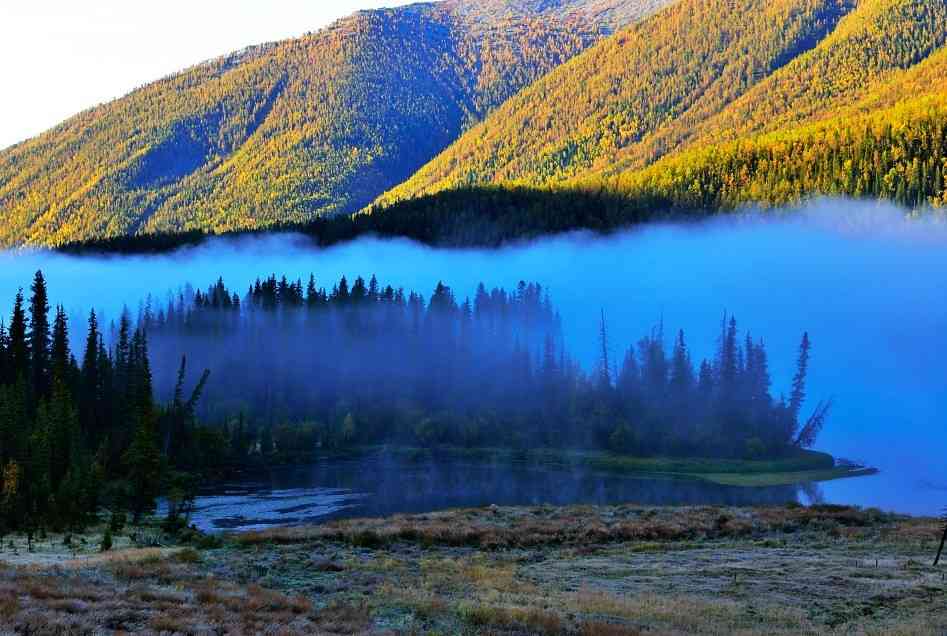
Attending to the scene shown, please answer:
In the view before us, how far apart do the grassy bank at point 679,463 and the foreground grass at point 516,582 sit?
7330cm

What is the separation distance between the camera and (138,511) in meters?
77.2

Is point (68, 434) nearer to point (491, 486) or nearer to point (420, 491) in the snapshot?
point (420, 491)

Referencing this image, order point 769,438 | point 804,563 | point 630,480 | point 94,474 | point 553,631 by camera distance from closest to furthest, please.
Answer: point 553,631, point 804,563, point 94,474, point 630,480, point 769,438

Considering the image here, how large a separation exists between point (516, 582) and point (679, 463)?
370 feet

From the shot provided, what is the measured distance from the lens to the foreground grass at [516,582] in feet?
96.9

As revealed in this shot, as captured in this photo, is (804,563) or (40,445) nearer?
(804,563)

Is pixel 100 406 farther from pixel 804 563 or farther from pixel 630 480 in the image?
pixel 804 563

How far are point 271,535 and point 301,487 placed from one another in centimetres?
5548

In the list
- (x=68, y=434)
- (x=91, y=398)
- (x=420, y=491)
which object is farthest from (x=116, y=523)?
(x=91, y=398)

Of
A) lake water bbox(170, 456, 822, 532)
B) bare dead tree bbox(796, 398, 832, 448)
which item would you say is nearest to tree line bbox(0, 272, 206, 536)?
lake water bbox(170, 456, 822, 532)

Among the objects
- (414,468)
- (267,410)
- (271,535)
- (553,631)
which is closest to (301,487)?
(414,468)

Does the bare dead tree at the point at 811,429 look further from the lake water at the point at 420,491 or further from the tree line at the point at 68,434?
the tree line at the point at 68,434

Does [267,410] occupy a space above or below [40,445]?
below

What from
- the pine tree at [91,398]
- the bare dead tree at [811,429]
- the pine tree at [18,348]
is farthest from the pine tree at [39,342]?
the bare dead tree at [811,429]
